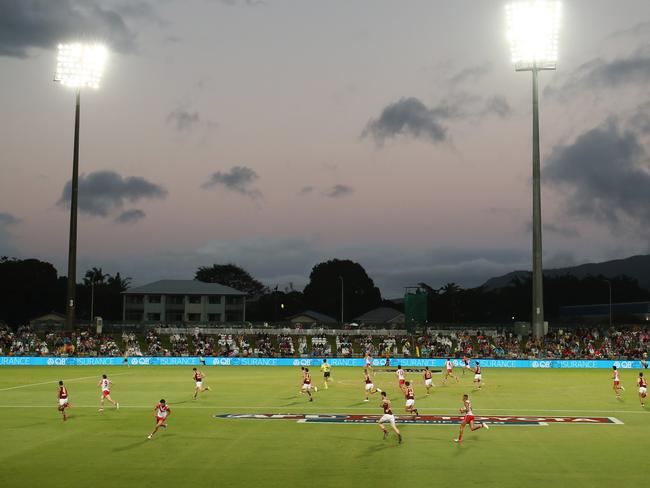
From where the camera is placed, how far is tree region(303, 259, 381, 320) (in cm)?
17688

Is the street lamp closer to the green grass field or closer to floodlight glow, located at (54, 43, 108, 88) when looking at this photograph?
the green grass field

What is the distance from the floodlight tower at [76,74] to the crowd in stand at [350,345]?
8747 millimetres

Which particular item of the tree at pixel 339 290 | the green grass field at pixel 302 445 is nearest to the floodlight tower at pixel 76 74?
the green grass field at pixel 302 445

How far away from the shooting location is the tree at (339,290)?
176875 millimetres

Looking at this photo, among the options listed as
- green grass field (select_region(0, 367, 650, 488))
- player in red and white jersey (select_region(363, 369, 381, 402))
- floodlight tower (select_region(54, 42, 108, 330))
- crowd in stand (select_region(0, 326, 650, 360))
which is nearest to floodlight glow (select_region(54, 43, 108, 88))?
floodlight tower (select_region(54, 42, 108, 330))

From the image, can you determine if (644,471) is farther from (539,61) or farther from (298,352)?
(298,352)

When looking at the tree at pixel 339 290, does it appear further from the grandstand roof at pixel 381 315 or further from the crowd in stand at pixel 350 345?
the crowd in stand at pixel 350 345

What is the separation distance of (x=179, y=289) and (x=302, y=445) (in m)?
117

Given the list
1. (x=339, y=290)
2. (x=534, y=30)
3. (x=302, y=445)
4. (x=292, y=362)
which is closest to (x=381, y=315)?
(x=339, y=290)

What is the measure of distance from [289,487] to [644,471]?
1132 centimetres

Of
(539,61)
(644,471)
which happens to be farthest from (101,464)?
(539,61)

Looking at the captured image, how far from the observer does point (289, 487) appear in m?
20.4

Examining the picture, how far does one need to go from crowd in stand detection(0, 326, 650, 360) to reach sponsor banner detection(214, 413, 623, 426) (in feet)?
153

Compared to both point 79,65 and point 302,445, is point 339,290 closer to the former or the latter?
point 79,65
